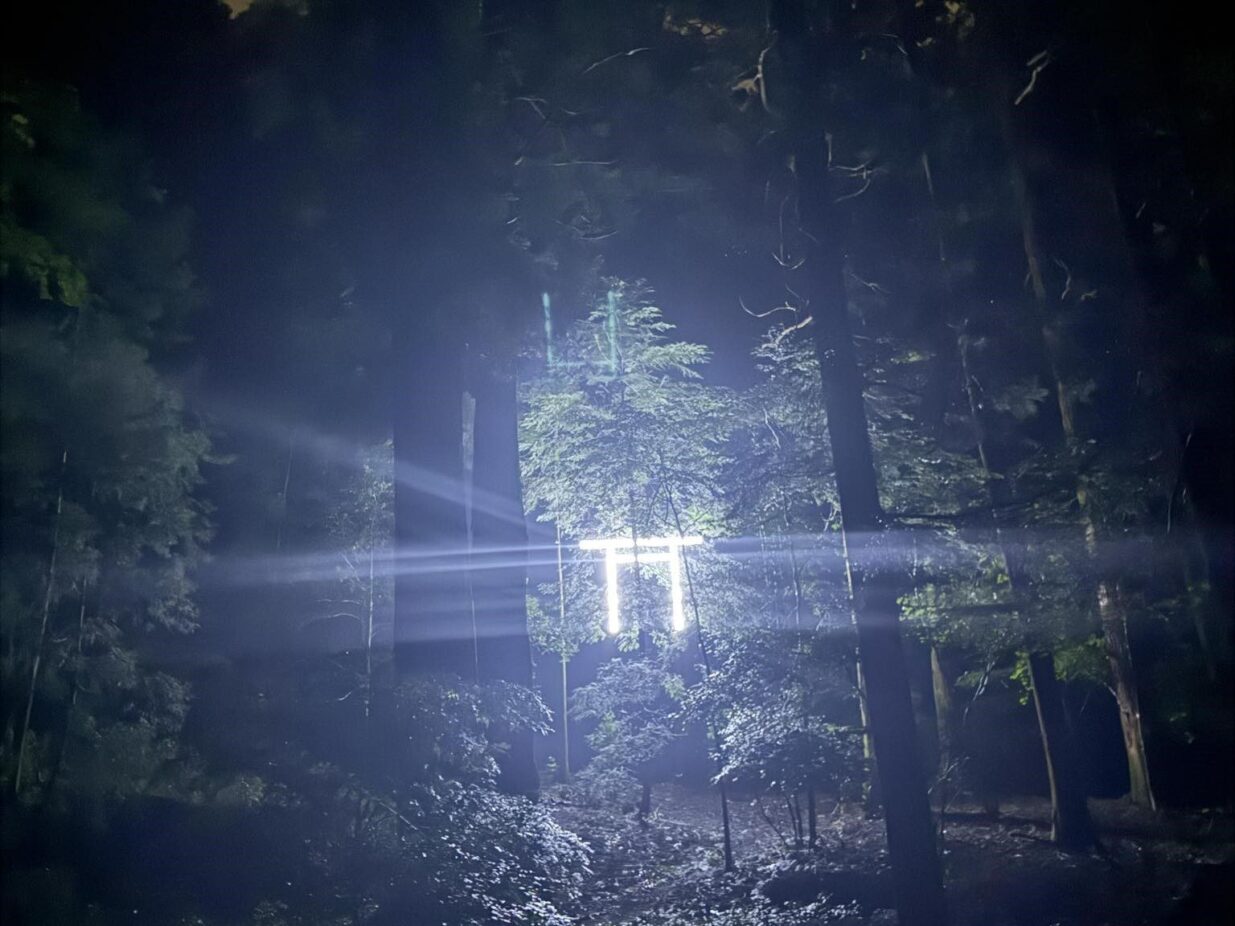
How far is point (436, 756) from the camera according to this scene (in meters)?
5.23

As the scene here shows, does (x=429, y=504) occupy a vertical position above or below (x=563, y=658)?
above

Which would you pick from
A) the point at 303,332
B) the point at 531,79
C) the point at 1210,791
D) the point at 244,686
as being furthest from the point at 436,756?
the point at 1210,791

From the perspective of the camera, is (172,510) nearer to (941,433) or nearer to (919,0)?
(941,433)

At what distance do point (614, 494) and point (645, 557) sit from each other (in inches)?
28.2

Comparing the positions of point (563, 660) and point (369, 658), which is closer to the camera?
point (369, 658)

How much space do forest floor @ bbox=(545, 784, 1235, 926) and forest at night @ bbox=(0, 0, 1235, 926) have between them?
0.05 m

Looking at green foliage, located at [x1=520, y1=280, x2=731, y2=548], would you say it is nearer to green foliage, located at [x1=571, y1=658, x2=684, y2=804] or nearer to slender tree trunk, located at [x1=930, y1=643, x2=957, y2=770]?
green foliage, located at [x1=571, y1=658, x2=684, y2=804]

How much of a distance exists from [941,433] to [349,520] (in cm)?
662

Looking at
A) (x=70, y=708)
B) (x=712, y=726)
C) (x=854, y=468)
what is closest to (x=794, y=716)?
(x=712, y=726)

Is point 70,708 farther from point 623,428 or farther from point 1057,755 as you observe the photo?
point 1057,755

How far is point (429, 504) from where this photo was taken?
6.74 meters

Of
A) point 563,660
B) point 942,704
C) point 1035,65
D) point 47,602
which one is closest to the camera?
point 47,602

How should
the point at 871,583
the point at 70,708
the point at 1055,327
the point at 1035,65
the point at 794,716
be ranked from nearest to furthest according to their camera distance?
1. the point at 871,583
2. the point at 70,708
3. the point at 794,716
4. the point at 1035,65
5. the point at 1055,327

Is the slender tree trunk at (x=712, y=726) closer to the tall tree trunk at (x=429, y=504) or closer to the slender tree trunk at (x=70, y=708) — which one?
the tall tree trunk at (x=429, y=504)
